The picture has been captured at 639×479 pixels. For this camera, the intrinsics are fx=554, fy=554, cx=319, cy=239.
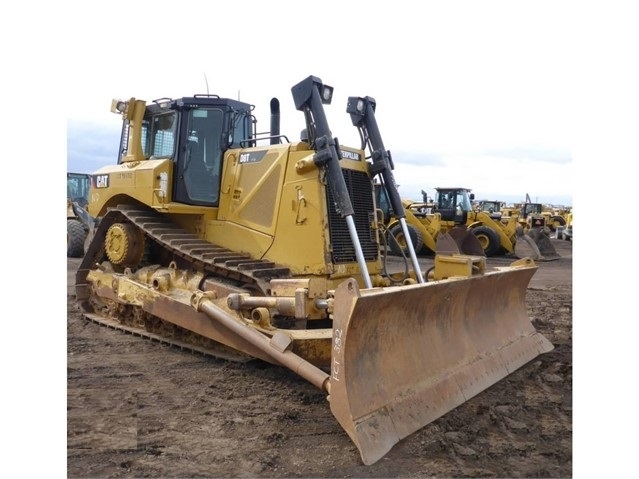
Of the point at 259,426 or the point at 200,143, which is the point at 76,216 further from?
the point at 259,426

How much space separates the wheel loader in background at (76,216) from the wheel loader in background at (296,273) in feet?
21.4

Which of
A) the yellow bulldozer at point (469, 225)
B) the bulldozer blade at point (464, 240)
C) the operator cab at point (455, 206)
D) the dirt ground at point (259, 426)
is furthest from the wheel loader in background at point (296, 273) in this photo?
the operator cab at point (455, 206)

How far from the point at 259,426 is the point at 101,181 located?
466cm

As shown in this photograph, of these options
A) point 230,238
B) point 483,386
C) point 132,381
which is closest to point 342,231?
point 230,238

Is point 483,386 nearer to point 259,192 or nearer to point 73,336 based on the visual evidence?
point 259,192

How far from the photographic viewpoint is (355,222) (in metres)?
5.90

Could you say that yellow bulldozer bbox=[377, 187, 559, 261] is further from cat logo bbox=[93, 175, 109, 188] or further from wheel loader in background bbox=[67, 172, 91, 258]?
cat logo bbox=[93, 175, 109, 188]

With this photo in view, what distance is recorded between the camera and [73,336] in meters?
6.52

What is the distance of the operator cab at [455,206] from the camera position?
59.1ft

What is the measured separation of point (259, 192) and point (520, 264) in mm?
3004

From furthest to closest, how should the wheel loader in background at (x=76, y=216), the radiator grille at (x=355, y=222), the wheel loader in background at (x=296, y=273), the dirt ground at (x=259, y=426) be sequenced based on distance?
the wheel loader in background at (x=76, y=216) < the radiator grille at (x=355, y=222) < the wheel loader in background at (x=296, y=273) < the dirt ground at (x=259, y=426)

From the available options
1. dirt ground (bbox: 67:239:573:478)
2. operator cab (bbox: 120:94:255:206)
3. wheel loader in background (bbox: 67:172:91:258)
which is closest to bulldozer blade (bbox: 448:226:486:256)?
dirt ground (bbox: 67:239:573:478)

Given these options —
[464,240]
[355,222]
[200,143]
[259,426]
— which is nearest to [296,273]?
[355,222]

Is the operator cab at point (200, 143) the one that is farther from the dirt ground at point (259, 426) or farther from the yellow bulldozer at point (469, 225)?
the yellow bulldozer at point (469, 225)
